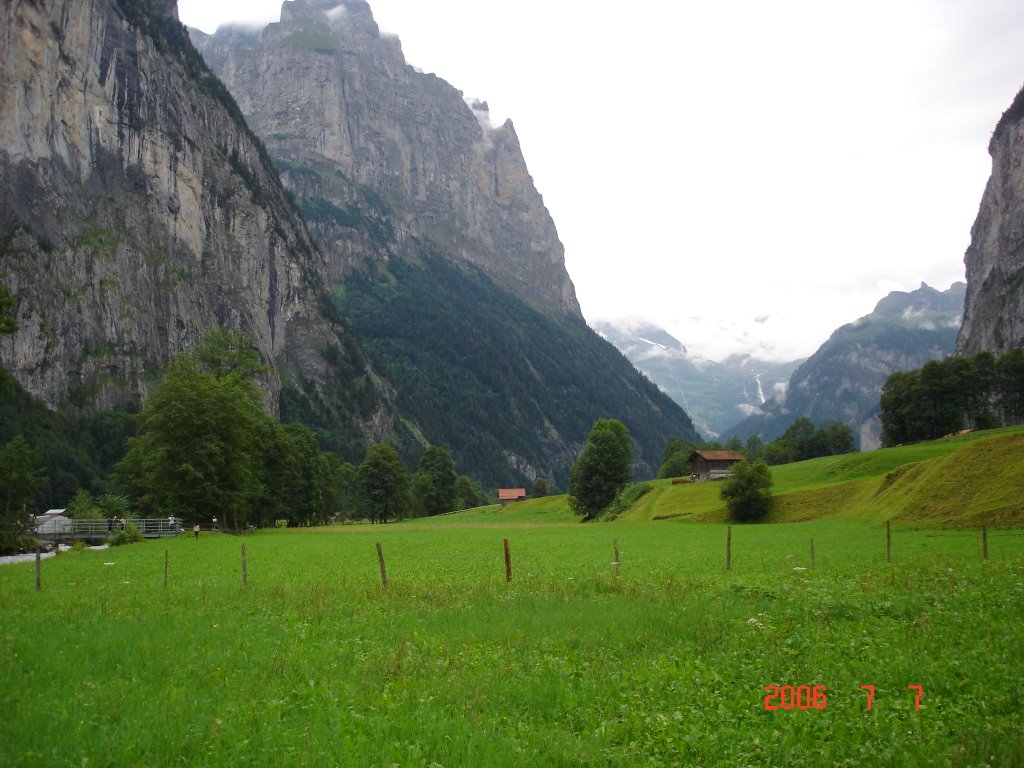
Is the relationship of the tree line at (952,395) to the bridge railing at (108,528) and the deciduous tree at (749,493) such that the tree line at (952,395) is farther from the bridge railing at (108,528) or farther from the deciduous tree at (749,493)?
the bridge railing at (108,528)

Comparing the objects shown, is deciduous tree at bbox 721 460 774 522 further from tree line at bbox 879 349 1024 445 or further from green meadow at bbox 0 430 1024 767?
tree line at bbox 879 349 1024 445

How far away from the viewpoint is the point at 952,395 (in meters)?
104

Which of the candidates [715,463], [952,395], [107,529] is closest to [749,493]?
[715,463]

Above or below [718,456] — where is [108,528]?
below

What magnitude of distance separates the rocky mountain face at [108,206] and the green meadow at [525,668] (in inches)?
4754

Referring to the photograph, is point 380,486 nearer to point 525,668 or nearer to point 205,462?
point 205,462

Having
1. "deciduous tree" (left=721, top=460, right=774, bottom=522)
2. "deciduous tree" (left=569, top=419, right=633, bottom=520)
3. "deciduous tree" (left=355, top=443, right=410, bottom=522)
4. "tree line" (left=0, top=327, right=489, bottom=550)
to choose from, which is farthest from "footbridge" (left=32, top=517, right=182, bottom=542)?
"deciduous tree" (left=355, top=443, right=410, bottom=522)

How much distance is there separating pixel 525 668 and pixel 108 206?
6277 inches

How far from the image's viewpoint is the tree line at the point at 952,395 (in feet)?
341

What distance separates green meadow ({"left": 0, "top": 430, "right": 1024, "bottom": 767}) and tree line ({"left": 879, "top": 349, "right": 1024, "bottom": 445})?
94.8 m

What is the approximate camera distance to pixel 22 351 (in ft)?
382

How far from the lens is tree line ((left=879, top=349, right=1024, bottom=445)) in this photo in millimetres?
103938

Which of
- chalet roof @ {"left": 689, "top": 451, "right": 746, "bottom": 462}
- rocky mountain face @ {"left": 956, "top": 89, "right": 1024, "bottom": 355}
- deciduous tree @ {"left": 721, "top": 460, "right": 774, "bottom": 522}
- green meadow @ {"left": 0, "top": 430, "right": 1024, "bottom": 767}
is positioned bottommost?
deciduous tree @ {"left": 721, "top": 460, "right": 774, "bottom": 522}

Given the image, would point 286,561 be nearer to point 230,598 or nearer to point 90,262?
point 230,598
